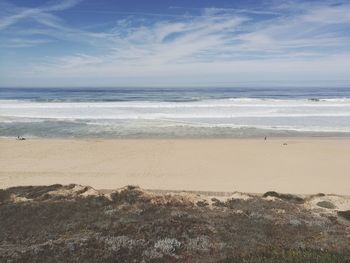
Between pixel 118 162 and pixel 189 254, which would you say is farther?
pixel 118 162

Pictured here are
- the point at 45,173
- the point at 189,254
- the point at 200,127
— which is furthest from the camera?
the point at 200,127

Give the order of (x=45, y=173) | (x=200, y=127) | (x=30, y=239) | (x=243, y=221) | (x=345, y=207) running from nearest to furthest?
(x=30, y=239)
(x=243, y=221)
(x=345, y=207)
(x=45, y=173)
(x=200, y=127)

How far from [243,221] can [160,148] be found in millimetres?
9322

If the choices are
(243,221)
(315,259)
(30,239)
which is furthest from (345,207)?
(30,239)

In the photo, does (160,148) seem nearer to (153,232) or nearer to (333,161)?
(333,161)

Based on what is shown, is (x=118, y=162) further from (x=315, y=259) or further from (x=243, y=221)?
(x=315, y=259)

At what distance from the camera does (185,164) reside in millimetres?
14250

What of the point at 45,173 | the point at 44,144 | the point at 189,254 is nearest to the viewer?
the point at 189,254

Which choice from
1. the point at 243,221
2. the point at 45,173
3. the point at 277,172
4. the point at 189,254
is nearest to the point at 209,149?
the point at 277,172

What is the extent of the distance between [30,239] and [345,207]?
7078 millimetres

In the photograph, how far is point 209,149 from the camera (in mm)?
16703

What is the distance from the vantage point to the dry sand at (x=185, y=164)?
11.9 metres

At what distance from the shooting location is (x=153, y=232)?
23.2ft

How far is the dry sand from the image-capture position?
11.9 metres
